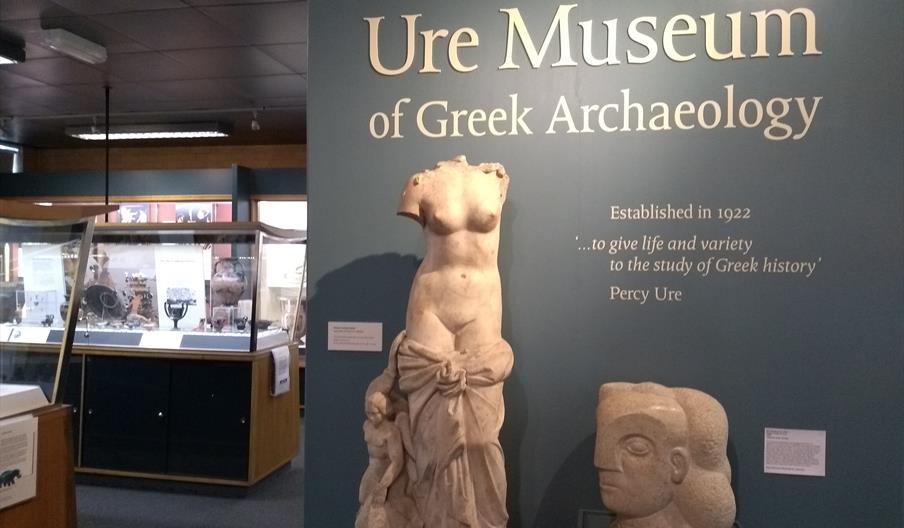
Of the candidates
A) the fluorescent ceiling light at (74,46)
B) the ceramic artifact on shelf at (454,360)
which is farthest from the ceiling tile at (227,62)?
the ceramic artifact on shelf at (454,360)

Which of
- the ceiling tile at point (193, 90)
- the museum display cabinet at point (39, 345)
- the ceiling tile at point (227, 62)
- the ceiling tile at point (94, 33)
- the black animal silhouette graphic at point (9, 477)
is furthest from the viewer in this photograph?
the ceiling tile at point (193, 90)

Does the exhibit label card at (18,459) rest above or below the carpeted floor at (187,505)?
above

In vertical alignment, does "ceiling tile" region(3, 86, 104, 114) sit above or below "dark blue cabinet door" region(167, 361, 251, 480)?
above

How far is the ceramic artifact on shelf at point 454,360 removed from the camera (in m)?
2.13

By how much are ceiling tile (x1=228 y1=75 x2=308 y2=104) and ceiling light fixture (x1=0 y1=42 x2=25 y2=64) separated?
4.73ft

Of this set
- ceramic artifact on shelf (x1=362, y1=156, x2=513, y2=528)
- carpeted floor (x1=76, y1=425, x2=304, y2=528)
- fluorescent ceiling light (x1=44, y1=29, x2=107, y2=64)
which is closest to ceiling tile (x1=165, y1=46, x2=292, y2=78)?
fluorescent ceiling light (x1=44, y1=29, x2=107, y2=64)

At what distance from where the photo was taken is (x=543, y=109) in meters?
2.70

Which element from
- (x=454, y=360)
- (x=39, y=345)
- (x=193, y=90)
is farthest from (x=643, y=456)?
(x=193, y=90)

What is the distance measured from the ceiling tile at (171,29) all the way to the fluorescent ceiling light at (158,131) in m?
2.57

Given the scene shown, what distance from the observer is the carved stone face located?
83.4 inches

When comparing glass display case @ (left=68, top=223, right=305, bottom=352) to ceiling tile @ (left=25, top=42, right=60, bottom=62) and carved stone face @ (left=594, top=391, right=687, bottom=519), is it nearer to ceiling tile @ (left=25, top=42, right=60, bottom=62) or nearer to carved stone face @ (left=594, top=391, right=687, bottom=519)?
ceiling tile @ (left=25, top=42, right=60, bottom=62)

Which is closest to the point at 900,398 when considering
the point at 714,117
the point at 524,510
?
the point at 714,117

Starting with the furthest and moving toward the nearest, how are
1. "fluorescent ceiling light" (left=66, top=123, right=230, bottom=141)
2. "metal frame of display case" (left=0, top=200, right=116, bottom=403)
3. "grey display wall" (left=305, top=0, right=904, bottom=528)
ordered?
1. "fluorescent ceiling light" (left=66, top=123, right=230, bottom=141)
2. "metal frame of display case" (left=0, top=200, right=116, bottom=403)
3. "grey display wall" (left=305, top=0, right=904, bottom=528)

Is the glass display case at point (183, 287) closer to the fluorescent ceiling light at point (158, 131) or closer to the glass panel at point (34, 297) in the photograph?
the glass panel at point (34, 297)
